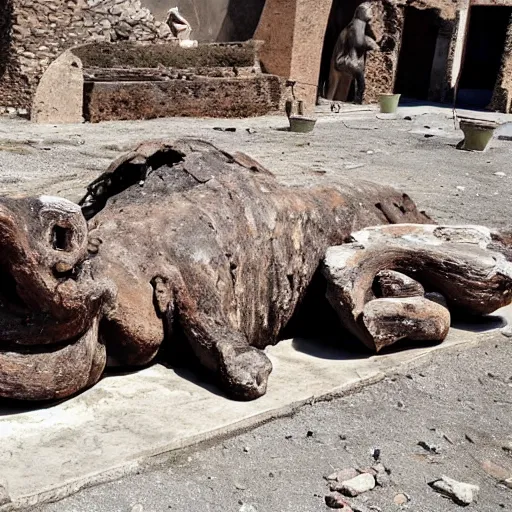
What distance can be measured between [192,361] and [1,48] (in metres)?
13.6

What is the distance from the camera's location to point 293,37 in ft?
58.4

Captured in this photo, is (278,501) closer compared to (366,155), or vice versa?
(278,501)

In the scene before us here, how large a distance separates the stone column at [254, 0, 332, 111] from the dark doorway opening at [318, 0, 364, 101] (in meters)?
3.95

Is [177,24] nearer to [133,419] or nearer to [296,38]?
[296,38]

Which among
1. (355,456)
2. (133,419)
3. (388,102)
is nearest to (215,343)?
(133,419)

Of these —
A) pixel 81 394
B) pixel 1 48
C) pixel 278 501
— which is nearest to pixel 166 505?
pixel 278 501

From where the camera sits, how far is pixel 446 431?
3867mm

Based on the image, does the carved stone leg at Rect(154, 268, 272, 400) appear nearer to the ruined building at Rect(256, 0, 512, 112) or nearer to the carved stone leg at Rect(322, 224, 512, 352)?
the carved stone leg at Rect(322, 224, 512, 352)

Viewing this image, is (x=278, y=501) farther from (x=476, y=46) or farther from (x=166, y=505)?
(x=476, y=46)

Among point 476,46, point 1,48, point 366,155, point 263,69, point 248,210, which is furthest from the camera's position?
point 476,46

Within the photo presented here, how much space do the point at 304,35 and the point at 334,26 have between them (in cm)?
486

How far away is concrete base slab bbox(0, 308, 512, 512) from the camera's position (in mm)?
3096

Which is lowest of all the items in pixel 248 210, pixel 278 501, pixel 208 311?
pixel 278 501

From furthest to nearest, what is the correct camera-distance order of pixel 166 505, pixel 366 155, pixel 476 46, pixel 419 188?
pixel 476 46, pixel 366 155, pixel 419 188, pixel 166 505
